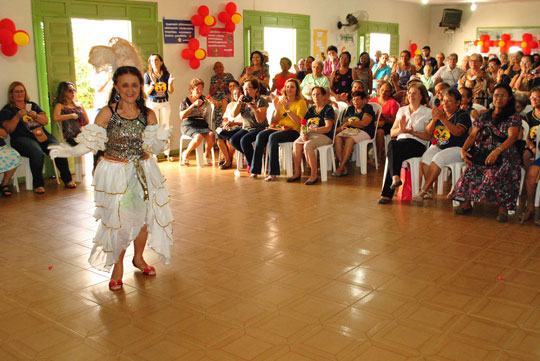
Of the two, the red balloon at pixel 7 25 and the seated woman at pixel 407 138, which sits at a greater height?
the red balloon at pixel 7 25

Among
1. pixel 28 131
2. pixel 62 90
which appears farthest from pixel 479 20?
pixel 28 131

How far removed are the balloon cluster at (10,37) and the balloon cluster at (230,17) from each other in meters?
3.47

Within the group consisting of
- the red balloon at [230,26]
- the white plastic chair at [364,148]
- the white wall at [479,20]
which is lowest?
the white plastic chair at [364,148]

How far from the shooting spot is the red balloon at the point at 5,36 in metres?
6.29

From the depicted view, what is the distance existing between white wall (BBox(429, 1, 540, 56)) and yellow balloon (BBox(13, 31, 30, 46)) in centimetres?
1208

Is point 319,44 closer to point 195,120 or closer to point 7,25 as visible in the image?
point 195,120

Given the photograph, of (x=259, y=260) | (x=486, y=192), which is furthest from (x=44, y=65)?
(x=486, y=192)

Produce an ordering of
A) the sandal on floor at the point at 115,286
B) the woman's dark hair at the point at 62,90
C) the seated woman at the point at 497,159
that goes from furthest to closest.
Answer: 1. the woman's dark hair at the point at 62,90
2. the seated woman at the point at 497,159
3. the sandal on floor at the point at 115,286

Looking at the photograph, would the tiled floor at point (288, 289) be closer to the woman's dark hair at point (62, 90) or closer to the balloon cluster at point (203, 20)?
the woman's dark hair at point (62, 90)

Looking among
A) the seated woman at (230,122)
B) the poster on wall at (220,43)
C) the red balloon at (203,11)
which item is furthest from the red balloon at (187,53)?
the seated woman at (230,122)

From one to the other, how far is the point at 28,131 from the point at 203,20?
3561 mm

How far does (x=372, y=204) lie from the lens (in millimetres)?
5473

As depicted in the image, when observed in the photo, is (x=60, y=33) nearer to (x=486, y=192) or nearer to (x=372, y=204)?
(x=372, y=204)

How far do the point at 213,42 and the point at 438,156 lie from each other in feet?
16.4
